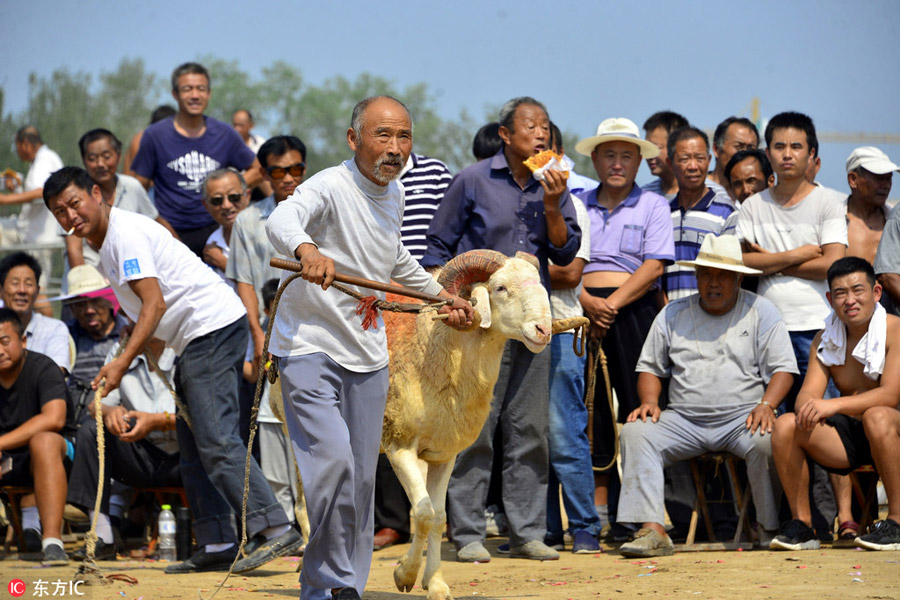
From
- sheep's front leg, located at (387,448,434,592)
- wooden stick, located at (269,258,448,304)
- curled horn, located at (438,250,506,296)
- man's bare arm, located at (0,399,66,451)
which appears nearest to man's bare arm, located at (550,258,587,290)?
curled horn, located at (438,250,506,296)

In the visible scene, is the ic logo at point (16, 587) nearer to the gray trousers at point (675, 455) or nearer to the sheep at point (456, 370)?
the sheep at point (456, 370)

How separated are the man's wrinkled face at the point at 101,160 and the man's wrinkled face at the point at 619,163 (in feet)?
16.1

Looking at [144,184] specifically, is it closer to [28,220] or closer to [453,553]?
[28,220]

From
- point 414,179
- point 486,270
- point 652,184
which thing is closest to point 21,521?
point 414,179

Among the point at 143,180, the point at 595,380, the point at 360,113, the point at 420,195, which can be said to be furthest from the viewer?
the point at 143,180

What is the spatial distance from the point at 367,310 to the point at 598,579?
2.74m

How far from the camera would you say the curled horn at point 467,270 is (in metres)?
7.36

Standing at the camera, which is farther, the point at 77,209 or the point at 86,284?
the point at 86,284

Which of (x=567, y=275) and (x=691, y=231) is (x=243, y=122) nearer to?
(x=691, y=231)

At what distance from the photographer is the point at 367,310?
19.7 ft

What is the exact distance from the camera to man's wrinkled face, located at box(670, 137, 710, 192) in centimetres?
991

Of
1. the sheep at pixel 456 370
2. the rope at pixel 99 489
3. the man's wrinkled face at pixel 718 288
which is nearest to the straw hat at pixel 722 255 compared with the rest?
the man's wrinkled face at pixel 718 288

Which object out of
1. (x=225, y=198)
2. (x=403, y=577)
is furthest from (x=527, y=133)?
(x=403, y=577)

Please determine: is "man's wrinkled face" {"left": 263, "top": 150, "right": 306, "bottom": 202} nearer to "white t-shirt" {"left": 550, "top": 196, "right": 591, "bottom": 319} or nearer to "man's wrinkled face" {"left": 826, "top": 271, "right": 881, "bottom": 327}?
"white t-shirt" {"left": 550, "top": 196, "right": 591, "bottom": 319}
